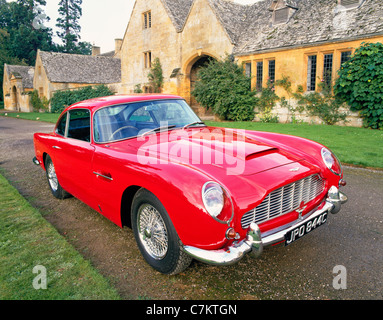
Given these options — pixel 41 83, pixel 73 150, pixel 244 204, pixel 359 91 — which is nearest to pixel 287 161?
pixel 244 204

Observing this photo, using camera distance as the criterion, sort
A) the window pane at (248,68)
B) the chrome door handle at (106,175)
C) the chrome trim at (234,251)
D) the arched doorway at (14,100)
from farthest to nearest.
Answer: the arched doorway at (14,100)
the window pane at (248,68)
the chrome door handle at (106,175)
the chrome trim at (234,251)

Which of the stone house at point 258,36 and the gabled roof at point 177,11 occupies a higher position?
the gabled roof at point 177,11

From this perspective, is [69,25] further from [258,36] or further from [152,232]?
[152,232]

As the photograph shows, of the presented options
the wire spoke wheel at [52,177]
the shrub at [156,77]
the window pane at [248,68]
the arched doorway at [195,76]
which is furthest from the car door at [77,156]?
the shrub at [156,77]

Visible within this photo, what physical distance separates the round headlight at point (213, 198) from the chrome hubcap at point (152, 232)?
550 mm

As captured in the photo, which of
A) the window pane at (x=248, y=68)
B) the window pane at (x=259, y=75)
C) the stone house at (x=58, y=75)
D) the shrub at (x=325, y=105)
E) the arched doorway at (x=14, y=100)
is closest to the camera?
the shrub at (x=325, y=105)

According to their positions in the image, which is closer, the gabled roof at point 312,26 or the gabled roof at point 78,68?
the gabled roof at point 312,26

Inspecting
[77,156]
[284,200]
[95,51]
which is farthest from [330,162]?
[95,51]

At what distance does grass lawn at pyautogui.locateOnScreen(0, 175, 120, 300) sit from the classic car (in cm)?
53

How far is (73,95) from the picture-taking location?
32.2 metres

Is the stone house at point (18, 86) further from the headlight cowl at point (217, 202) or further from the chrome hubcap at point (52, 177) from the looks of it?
the headlight cowl at point (217, 202)

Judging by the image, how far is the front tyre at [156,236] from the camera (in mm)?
2453

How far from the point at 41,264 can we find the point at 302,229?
Answer: 2489 mm
